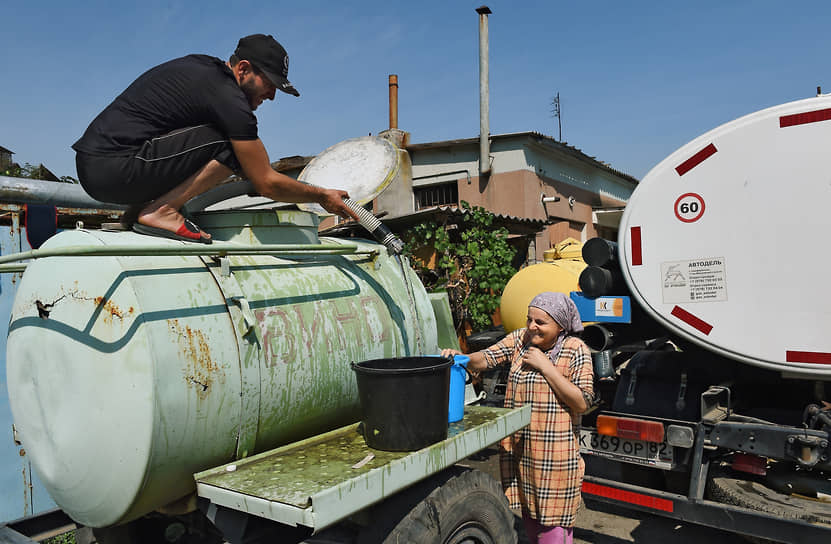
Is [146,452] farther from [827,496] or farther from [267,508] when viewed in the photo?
[827,496]

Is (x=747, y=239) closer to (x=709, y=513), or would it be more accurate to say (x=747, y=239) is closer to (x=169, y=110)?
(x=709, y=513)

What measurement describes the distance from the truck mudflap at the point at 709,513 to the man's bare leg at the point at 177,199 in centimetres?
316

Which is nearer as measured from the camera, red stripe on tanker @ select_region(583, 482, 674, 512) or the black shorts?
the black shorts

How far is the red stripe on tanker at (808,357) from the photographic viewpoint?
10.7 ft

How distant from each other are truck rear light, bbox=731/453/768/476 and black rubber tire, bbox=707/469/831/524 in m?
0.10

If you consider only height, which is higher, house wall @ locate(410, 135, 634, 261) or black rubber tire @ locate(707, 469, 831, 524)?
house wall @ locate(410, 135, 634, 261)

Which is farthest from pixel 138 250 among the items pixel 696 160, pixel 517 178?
pixel 517 178

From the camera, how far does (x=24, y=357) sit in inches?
89.5

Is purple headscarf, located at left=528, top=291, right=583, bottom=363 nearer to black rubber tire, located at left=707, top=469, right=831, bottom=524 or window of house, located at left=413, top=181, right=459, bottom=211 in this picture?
black rubber tire, located at left=707, top=469, right=831, bottom=524

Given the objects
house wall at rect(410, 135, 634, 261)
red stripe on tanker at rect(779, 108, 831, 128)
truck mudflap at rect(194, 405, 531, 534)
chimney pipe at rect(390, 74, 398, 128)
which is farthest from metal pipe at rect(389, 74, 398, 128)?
truck mudflap at rect(194, 405, 531, 534)

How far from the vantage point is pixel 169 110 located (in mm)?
2398

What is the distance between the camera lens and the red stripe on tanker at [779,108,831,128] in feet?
Result: 10.7

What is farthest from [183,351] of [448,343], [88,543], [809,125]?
[809,125]

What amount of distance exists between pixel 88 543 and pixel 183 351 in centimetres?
143
